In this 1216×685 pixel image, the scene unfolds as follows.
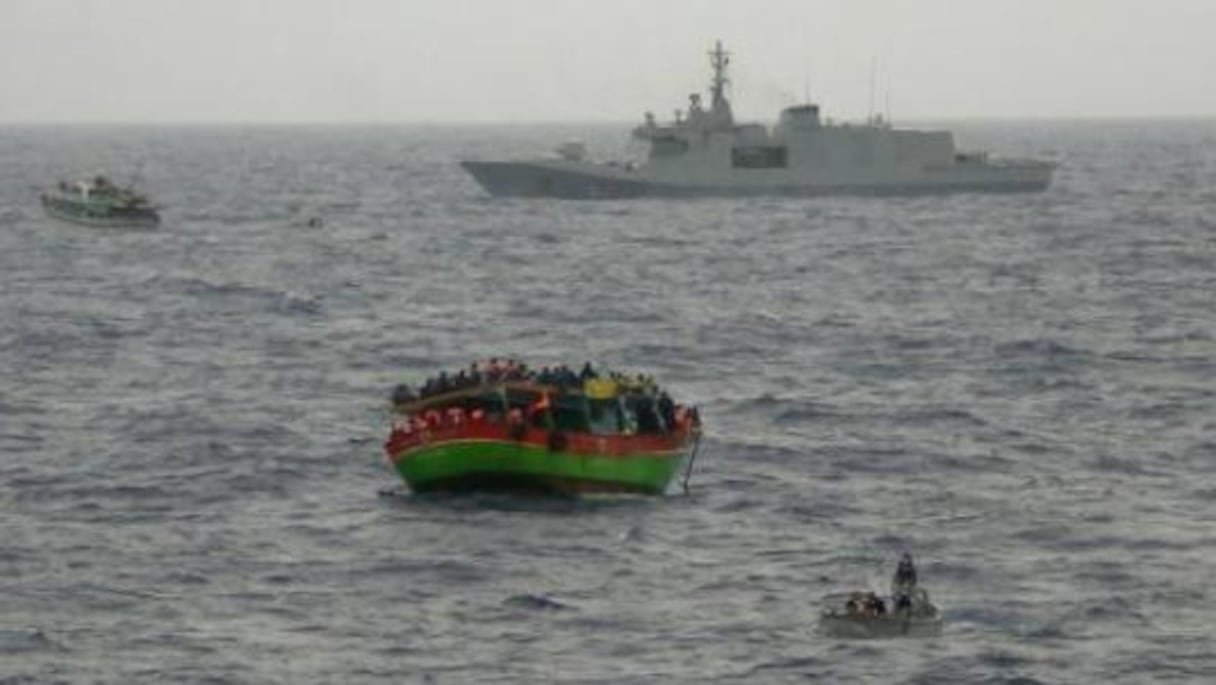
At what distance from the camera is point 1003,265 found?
437ft

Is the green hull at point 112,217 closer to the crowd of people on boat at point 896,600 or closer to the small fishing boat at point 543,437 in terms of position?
the small fishing boat at point 543,437

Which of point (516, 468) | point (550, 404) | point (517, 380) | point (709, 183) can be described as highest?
point (517, 380)

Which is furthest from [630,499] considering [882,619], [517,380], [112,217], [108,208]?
[112,217]

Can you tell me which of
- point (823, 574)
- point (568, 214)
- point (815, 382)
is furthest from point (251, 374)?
point (568, 214)

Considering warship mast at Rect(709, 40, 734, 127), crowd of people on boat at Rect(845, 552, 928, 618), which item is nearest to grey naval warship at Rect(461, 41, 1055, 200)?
warship mast at Rect(709, 40, 734, 127)

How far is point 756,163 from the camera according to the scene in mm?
181000

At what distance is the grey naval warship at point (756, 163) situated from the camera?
17700 cm

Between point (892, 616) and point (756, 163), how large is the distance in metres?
139

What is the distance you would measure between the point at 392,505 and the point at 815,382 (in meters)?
27.6

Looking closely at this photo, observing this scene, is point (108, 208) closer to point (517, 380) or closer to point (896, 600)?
point (517, 380)

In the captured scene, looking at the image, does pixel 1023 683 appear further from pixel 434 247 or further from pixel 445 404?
pixel 434 247

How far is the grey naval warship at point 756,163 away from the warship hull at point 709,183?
7 centimetres

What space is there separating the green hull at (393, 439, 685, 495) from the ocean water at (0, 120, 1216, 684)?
1.88 ft

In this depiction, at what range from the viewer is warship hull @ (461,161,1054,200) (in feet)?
597
